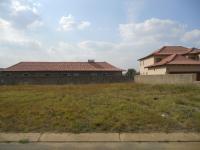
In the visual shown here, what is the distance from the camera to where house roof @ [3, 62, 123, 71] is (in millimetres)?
49562

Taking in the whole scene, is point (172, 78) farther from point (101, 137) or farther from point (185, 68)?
point (101, 137)

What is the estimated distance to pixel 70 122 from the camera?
7754 mm

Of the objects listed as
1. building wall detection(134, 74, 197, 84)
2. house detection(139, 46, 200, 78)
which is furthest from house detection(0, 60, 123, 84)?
building wall detection(134, 74, 197, 84)

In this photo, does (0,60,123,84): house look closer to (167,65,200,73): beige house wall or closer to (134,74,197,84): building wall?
(167,65,200,73): beige house wall

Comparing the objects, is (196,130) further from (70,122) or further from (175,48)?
(175,48)

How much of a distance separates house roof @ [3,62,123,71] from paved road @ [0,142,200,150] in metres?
44.2

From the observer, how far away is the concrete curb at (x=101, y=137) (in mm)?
6203

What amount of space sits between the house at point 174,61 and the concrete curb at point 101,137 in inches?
1328

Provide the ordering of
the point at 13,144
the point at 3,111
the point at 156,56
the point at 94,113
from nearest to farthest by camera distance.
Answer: the point at 13,144
the point at 94,113
the point at 3,111
the point at 156,56

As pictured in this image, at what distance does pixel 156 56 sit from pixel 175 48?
16.1ft

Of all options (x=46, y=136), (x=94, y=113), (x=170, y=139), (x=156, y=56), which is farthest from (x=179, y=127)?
(x=156, y=56)

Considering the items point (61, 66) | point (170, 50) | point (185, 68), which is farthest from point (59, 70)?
point (185, 68)

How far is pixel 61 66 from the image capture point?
51.2m

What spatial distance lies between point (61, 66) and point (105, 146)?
46056mm
